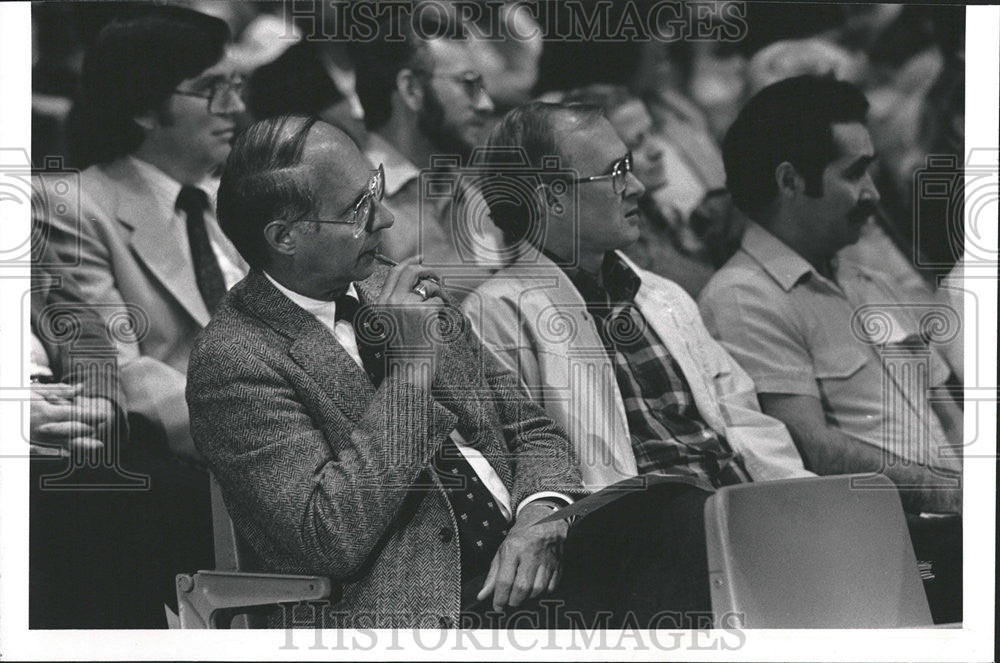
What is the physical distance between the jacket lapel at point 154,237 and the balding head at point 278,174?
16 cm

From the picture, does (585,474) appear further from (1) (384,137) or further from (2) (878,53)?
(2) (878,53)

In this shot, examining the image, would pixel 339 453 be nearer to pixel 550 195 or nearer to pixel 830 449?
pixel 550 195

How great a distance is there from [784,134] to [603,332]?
2.79 ft

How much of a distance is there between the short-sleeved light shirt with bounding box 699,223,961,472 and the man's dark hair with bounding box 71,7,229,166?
5.62 feet

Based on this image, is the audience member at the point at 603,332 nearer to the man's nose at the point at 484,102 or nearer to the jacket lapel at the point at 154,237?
the man's nose at the point at 484,102

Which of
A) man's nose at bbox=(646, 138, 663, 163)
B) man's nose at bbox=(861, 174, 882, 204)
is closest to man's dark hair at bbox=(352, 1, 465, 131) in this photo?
man's nose at bbox=(646, 138, 663, 163)

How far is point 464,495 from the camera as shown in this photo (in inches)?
152

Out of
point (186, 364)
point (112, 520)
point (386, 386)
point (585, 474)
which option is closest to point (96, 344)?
point (186, 364)

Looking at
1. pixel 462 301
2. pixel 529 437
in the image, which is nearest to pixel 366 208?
pixel 462 301

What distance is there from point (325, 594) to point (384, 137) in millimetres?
1352

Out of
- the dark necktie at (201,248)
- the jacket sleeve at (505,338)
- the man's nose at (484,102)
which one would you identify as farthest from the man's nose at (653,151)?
the dark necktie at (201,248)

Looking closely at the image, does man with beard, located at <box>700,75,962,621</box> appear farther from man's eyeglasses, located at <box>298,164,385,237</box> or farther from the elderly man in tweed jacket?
man's eyeglasses, located at <box>298,164,385,237</box>

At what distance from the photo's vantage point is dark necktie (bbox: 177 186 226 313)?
3.87 meters

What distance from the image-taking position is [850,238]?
13.5 feet
